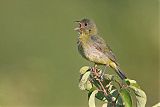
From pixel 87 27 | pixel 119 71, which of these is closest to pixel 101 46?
pixel 87 27

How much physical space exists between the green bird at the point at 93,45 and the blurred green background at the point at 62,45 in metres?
1.19

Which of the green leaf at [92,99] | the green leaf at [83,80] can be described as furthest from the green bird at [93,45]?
the green leaf at [92,99]

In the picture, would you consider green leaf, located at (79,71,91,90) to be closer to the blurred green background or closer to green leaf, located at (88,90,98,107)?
green leaf, located at (88,90,98,107)

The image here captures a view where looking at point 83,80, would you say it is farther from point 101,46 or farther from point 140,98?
point 101,46

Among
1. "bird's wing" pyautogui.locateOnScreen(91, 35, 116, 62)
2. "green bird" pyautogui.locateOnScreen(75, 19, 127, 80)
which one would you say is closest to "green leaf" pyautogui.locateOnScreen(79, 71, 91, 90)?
"green bird" pyautogui.locateOnScreen(75, 19, 127, 80)

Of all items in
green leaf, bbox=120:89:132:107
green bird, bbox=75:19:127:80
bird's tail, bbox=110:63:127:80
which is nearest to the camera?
green leaf, bbox=120:89:132:107

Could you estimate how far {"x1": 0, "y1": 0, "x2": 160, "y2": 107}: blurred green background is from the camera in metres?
8.27

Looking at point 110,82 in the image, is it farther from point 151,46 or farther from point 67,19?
point 67,19

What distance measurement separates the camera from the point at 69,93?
8562 millimetres

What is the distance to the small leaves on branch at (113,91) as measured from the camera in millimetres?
4004

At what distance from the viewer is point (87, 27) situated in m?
5.93

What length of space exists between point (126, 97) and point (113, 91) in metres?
0.12

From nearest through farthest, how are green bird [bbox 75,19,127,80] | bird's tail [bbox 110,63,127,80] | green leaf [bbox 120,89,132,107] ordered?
green leaf [bbox 120,89,132,107]
bird's tail [bbox 110,63,127,80]
green bird [bbox 75,19,127,80]

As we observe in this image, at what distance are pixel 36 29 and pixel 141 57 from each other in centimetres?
188
